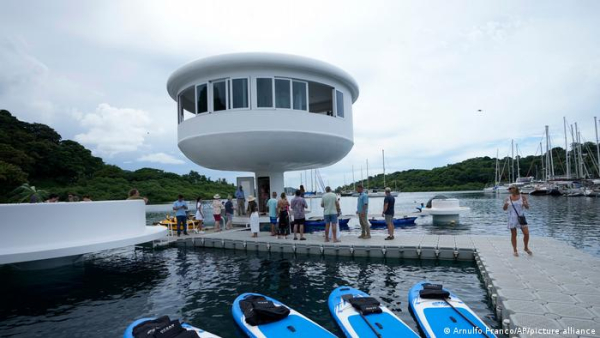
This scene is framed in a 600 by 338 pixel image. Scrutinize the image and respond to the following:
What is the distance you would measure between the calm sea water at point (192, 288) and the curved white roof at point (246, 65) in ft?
26.8

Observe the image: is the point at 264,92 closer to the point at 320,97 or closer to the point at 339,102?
the point at 339,102

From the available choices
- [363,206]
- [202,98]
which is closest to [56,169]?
[202,98]

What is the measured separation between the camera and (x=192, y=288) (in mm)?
9047

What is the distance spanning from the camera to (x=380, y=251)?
11812 millimetres

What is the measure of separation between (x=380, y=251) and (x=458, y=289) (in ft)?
12.1

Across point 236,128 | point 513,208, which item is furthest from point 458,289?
point 236,128

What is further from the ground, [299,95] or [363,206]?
[299,95]

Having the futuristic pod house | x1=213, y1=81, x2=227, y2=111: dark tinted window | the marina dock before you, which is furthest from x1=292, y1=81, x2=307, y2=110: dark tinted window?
the marina dock

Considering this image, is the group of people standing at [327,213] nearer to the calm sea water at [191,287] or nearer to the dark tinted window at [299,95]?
the calm sea water at [191,287]

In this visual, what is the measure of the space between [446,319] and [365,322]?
140 cm

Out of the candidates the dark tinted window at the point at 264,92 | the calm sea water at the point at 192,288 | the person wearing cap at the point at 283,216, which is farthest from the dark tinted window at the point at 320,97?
the calm sea water at the point at 192,288

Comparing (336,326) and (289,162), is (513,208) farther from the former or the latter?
(289,162)

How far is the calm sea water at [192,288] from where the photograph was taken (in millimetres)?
6926

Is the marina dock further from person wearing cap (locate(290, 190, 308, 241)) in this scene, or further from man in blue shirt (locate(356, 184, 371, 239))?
person wearing cap (locate(290, 190, 308, 241))
